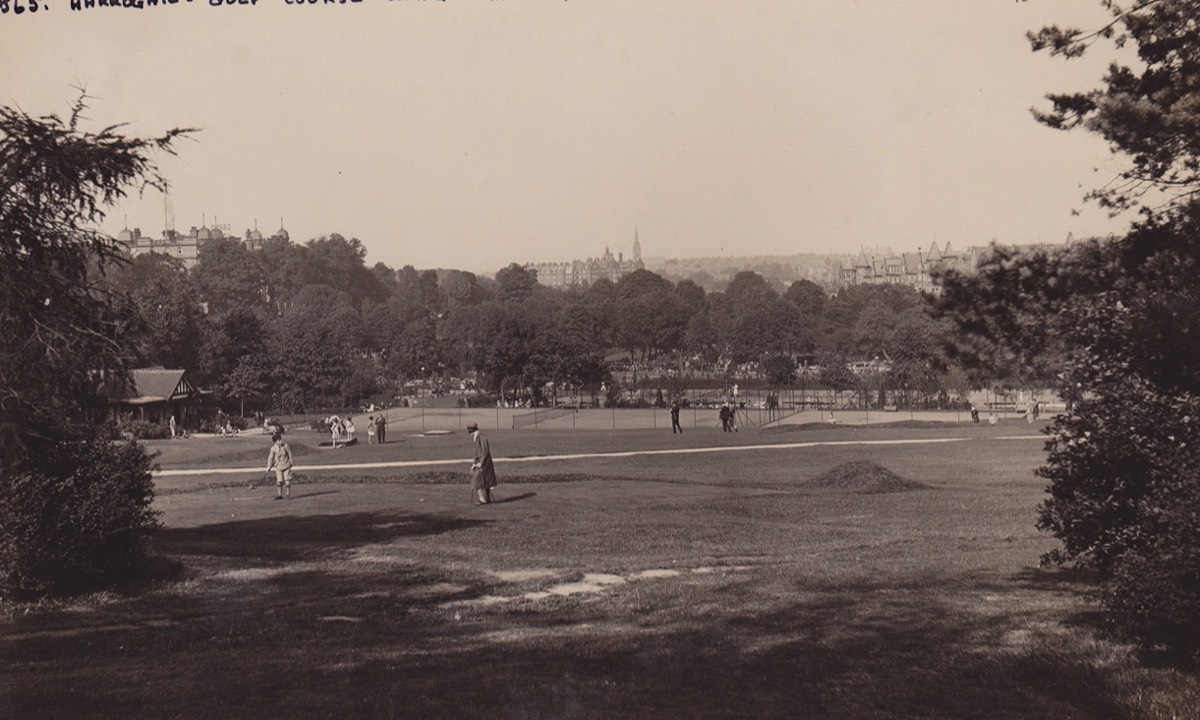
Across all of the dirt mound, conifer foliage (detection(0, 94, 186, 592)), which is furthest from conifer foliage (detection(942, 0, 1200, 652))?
the dirt mound

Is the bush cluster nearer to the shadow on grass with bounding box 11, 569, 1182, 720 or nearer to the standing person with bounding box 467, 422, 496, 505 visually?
the shadow on grass with bounding box 11, 569, 1182, 720

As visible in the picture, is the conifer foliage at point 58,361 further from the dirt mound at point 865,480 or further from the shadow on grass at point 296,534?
the dirt mound at point 865,480

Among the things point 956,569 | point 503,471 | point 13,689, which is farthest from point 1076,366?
point 503,471

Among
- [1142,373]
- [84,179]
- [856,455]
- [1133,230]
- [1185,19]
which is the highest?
[1185,19]

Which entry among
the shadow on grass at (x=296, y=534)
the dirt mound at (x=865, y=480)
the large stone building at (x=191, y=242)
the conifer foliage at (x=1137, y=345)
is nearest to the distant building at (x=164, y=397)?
the shadow on grass at (x=296, y=534)

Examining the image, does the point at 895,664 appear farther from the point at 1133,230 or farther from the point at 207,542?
the point at 207,542

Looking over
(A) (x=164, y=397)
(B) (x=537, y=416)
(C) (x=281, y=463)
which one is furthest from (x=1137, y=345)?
(A) (x=164, y=397)
